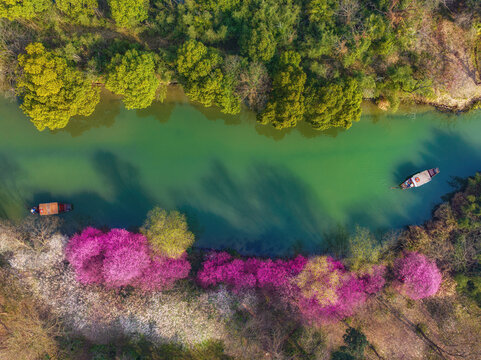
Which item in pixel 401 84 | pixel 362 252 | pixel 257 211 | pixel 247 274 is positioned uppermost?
pixel 401 84

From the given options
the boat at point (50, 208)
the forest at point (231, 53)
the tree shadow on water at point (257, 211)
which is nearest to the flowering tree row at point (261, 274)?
the tree shadow on water at point (257, 211)

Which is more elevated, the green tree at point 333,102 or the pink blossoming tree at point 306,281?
the green tree at point 333,102

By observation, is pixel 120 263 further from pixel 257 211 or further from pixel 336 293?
pixel 336 293

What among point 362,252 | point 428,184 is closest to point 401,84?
point 428,184

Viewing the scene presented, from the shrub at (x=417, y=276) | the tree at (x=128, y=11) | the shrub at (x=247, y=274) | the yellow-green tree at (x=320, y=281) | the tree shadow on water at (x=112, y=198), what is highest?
the tree at (x=128, y=11)

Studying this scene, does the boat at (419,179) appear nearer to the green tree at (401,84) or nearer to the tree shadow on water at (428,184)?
the tree shadow on water at (428,184)

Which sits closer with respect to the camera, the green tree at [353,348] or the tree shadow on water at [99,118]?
the green tree at [353,348]

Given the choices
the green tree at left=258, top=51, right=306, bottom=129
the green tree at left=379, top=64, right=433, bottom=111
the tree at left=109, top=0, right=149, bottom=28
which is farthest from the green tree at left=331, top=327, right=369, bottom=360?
the tree at left=109, top=0, right=149, bottom=28
